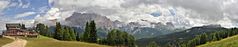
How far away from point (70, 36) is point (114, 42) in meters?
25.0

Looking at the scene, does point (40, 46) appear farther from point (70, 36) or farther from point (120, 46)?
point (120, 46)

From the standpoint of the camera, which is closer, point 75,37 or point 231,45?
point 231,45

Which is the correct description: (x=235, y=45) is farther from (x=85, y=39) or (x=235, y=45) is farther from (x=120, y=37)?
(x=120, y=37)

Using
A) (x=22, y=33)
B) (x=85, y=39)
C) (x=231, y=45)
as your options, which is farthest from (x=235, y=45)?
(x=22, y=33)

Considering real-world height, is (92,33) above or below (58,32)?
below

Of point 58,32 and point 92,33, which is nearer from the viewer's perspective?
point 92,33

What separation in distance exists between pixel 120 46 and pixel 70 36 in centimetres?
2756

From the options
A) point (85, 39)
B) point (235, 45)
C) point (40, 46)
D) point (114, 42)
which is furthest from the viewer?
point (114, 42)

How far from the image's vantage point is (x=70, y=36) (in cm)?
18088

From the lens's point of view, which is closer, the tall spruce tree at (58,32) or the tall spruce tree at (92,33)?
the tall spruce tree at (92,33)

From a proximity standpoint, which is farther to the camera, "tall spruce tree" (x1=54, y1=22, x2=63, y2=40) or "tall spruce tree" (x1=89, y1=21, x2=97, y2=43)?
"tall spruce tree" (x1=54, y1=22, x2=63, y2=40)

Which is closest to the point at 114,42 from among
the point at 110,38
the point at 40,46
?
the point at 110,38

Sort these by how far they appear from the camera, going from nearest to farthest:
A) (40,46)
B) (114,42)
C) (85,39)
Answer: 1. (40,46)
2. (85,39)
3. (114,42)

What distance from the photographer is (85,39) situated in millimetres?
180375
